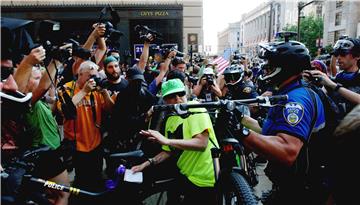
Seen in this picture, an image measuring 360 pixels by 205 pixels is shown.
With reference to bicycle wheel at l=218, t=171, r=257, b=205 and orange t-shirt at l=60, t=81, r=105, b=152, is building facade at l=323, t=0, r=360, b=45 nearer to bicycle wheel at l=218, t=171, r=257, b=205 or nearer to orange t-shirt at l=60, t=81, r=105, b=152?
orange t-shirt at l=60, t=81, r=105, b=152

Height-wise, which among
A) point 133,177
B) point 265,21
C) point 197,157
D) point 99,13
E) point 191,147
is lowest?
point 133,177

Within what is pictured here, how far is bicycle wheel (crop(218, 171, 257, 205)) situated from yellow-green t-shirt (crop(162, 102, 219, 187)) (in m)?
0.14

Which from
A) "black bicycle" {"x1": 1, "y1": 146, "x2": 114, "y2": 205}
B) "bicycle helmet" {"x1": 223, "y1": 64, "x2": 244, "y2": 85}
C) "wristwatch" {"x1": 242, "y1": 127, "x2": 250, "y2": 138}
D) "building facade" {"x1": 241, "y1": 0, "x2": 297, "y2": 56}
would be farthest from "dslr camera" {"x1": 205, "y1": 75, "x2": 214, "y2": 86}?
"building facade" {"x1": 241, "y1": 0, "x2": 297, "y2": 56}

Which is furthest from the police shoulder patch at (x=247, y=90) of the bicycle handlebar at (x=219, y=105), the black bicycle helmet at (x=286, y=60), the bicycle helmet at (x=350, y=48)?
the bicycle handlebar at (x=219, y=105)

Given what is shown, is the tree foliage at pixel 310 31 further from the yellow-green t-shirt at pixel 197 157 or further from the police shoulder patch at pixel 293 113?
the police shoulder patch at pixel 293 113

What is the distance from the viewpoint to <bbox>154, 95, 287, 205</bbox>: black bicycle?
1960mm

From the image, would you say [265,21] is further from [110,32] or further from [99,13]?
[110,32]

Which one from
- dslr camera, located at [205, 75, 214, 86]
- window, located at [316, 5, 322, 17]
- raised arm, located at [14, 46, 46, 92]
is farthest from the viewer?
window, located at [316, 5, 322, 17]

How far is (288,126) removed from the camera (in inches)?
82.8

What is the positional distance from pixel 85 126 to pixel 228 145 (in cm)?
226

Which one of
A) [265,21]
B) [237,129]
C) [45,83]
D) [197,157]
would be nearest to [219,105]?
[237,129]

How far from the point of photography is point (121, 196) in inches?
136

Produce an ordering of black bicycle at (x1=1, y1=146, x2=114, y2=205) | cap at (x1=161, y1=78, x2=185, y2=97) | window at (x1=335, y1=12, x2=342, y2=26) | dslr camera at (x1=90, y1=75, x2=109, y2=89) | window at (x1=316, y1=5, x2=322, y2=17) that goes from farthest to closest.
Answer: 1. window at (x1=316, y1=5, x2=322, y2=17)
2. window at (x1=335, y1=12, x2=342, y2=26)
3. dslr camera at (x1=90, y1=75, x2=109, y2=89)
4. cap at (x1=161, y1=78, x2=185, y2=97)
5. black bicycle at (x1=1, y1=146, x2=114, y2=205)

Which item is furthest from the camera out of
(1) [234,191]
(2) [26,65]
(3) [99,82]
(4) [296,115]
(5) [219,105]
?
(3) [99,82]
